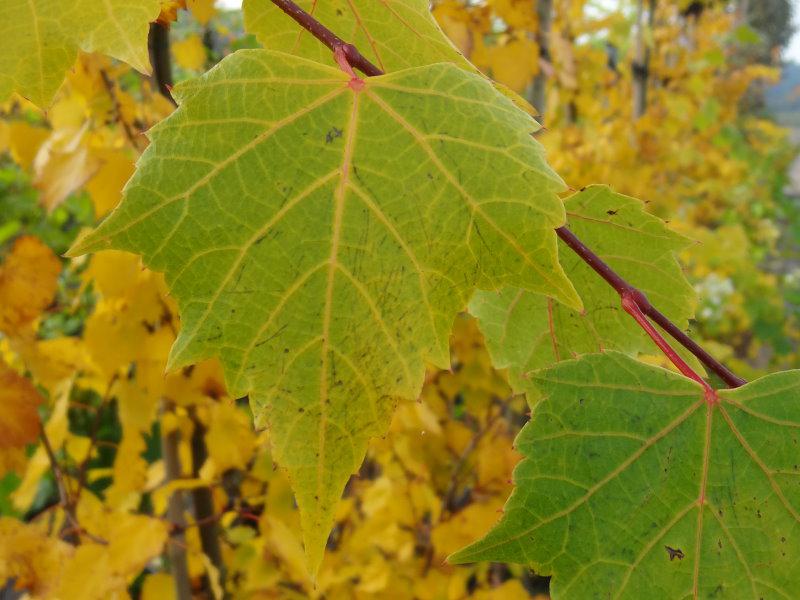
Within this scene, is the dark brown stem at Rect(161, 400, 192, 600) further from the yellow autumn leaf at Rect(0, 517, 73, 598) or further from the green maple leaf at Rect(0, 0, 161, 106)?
the green maple leaf at Rect(0, 0, 161, 106)

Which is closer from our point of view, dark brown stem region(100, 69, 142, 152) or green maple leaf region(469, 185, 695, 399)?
green maple leaf region(469, 185, 695, 399)

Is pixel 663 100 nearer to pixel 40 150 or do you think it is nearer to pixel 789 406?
pixel 40 150

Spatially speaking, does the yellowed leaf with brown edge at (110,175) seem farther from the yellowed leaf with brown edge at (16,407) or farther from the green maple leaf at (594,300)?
the green maple leaf at (594,300)

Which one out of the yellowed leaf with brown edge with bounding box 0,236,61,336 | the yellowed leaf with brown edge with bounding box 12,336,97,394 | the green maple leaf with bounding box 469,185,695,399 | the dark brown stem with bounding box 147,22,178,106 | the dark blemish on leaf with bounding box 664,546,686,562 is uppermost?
the dark brown stem with bounding box 147,22,178,106

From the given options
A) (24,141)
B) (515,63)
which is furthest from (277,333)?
(515,63)

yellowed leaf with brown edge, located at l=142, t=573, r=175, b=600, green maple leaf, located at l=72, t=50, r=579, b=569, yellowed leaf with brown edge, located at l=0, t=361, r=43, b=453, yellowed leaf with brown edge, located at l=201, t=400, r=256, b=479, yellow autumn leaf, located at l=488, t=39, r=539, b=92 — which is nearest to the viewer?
green maple leaf, located at l=72, t=50, r=579, b=569

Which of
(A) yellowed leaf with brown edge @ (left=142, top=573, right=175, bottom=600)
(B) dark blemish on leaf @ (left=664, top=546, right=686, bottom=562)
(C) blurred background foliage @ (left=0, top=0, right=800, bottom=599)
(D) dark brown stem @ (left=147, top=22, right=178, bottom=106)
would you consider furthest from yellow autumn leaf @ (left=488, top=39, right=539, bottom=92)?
(B) dark blemish on leaf @ (left=664, top=546, right=686, bottom=562)
